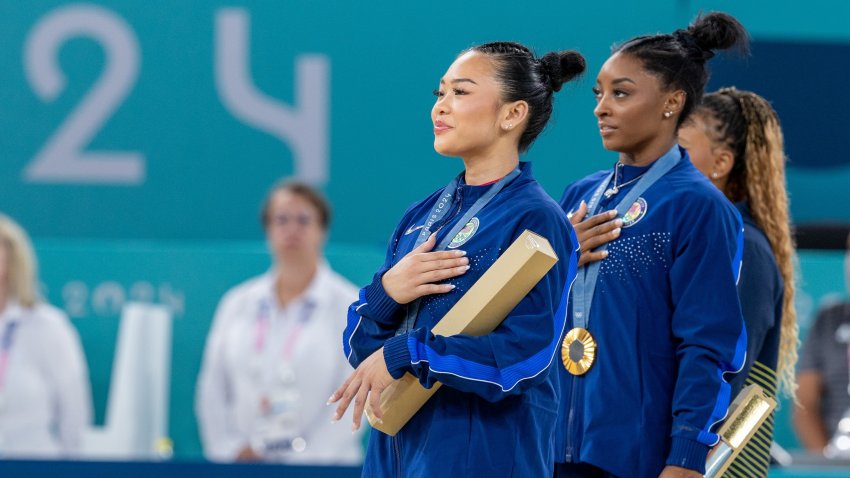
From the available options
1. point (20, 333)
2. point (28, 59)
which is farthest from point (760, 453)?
point (28, 59)

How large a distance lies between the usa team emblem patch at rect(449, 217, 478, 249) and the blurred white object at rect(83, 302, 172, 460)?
11.5 feet

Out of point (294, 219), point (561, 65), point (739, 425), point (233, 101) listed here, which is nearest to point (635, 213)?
point (561, 65)

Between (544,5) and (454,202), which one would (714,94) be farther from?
(544,5)

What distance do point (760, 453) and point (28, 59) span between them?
4.84 m

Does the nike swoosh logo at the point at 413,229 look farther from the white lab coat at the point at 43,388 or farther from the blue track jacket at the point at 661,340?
the white lab coat at the point at 43,388

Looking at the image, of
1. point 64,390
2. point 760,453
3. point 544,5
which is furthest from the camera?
point 544,5

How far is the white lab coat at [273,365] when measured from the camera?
5328 mm

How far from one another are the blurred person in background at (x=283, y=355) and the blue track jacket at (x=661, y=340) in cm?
273

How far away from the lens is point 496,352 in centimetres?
220

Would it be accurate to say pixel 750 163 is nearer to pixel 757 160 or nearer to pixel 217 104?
pixel 757 160

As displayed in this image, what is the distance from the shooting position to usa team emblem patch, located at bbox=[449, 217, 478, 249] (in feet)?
7.70

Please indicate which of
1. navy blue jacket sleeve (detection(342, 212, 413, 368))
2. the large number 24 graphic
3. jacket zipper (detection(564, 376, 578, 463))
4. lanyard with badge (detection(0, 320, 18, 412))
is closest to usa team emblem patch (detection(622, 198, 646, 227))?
jacket zipper (detection(564, 376, 578, 463))

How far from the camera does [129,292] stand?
18.6ft

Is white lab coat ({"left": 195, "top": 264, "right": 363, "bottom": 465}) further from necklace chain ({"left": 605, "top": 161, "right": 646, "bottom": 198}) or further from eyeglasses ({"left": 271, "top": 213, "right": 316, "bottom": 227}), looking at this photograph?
necklace chain ({"left": 605, "top": 161, "right": 646, "bottom": 198})
